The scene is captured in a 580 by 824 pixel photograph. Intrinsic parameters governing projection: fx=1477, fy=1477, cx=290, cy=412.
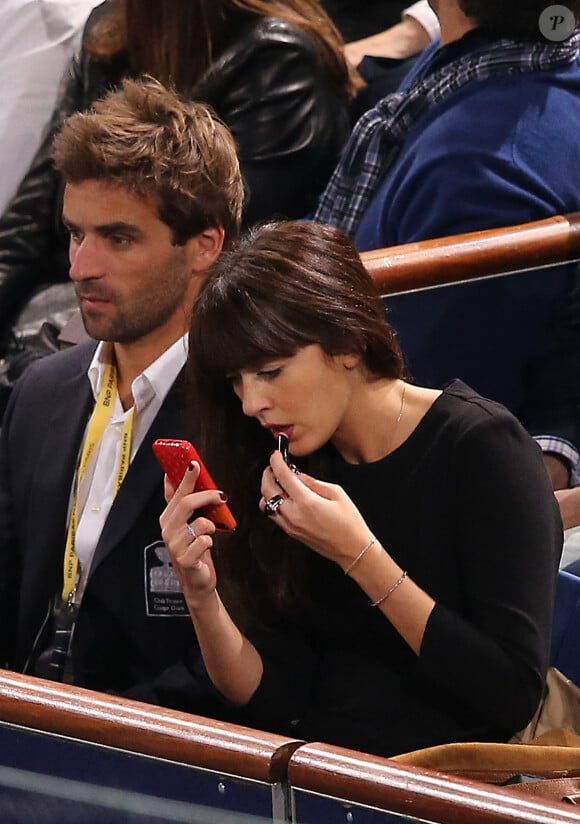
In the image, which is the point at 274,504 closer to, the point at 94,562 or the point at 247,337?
the point at 247,337

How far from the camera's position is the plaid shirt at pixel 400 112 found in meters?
2.49

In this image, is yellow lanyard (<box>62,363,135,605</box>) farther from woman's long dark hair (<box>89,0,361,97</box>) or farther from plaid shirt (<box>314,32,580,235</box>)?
woman's long dark hair (<box>89,0,361,97</box>)

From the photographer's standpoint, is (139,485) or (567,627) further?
(139,485)

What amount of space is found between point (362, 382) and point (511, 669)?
38cm

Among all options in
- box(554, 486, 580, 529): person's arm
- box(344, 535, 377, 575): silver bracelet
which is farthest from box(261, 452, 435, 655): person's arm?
box(554, 486, 580, 529): person's arm

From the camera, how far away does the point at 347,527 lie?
1.65 metres

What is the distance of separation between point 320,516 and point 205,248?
0.61 metres

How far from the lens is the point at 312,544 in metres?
1.68

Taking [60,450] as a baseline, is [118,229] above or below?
above

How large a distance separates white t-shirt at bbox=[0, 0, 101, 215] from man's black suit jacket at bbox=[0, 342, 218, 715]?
1.12m

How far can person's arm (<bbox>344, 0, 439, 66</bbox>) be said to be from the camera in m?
3.18

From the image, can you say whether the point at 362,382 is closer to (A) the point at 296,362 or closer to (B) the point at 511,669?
(A) the point at 296,362

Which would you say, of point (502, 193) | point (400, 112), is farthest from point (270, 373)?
point (400, 112)

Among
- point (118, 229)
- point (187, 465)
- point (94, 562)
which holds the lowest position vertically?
point (94, 562)
